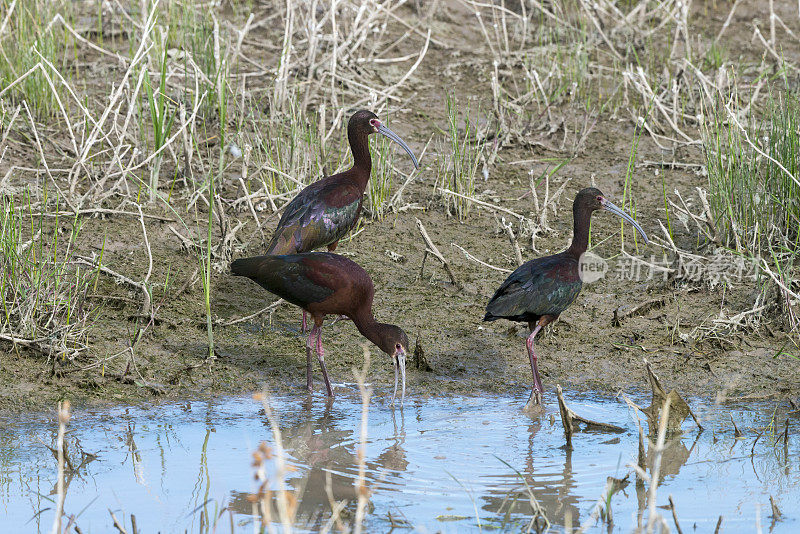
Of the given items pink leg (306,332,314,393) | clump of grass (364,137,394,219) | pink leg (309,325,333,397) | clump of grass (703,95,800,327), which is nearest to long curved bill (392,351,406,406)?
pink leg (309,325,333,397)

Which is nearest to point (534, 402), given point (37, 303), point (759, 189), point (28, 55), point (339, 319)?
point (339, 319)

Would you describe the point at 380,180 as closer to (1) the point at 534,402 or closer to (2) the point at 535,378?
(2) the point at 535,378

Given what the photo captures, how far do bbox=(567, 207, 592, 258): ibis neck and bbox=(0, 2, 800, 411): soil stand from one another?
52 cm

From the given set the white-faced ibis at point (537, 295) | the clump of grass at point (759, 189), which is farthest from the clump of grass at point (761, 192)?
the white-faced ibis at point (537, 295)

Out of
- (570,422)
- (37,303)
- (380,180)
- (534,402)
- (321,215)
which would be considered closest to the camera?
(570,422)

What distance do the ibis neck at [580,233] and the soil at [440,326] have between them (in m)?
0.52

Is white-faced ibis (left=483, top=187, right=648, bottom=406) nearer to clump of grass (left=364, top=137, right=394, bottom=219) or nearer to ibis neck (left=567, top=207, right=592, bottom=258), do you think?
ibis neck (left=567, top=207, right=592, bottom=258)

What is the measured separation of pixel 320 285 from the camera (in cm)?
589

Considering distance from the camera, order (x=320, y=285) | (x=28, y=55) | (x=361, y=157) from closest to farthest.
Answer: (x=320, y=285) < (x=361, y=157) < (x=28, y=55)

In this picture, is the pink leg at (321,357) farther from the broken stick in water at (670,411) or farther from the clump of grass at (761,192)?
the clump of grass at (761,192)

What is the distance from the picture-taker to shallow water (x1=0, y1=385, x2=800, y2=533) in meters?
4.21

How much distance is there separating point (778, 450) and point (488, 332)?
6.83ft

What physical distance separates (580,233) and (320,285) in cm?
159

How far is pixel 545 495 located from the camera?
4.48 m
